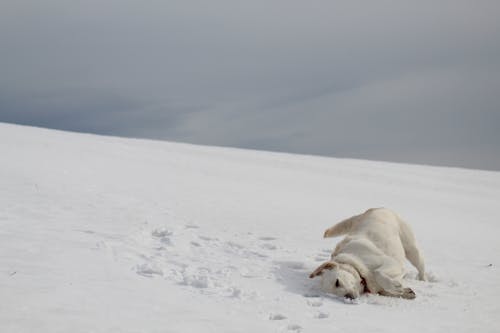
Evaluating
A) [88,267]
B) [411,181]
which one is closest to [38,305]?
[88,267]

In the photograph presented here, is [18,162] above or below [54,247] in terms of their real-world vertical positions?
above

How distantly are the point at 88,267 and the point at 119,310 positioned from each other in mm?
1298

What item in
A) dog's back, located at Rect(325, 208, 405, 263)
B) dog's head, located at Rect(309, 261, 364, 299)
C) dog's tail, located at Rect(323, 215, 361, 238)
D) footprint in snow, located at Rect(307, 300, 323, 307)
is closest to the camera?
footprint in snow, located at Rect(307, 300, 323, 307)

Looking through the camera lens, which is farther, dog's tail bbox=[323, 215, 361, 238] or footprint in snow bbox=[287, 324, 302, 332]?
dog's tail bbox=[323, 215, 361, 238]

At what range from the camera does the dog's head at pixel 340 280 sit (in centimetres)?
632

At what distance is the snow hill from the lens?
4.68 metres

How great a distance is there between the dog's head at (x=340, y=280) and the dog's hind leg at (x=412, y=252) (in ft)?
5.16

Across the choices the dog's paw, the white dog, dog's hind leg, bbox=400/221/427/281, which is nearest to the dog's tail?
the white dog

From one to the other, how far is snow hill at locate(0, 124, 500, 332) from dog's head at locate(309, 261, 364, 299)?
0.14 m

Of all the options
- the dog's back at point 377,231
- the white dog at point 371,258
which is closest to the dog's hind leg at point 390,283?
the white dog at point 371,258

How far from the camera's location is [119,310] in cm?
449

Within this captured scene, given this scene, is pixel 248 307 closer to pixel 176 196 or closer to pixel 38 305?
pixel 38 305

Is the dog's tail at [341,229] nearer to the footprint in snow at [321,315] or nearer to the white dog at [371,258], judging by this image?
the white dog at [371,258]

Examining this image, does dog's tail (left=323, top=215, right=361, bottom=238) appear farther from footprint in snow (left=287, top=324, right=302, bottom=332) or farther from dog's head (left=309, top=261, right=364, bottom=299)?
footprint in snow (left=287, top=324, right=302, bottom=332)
